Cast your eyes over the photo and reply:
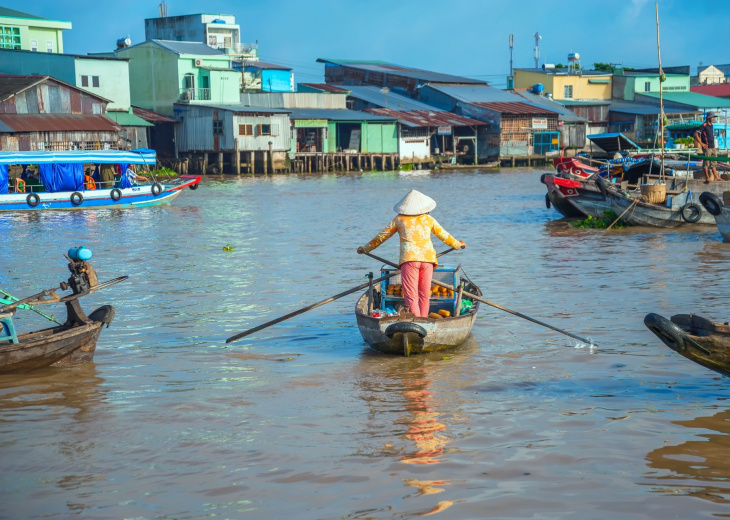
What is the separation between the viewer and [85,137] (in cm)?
3488

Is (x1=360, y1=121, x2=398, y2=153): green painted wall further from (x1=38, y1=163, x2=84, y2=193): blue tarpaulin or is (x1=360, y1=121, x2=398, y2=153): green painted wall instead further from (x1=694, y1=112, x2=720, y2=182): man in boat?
(x1=694, y1=112, x2=720, y2=182): man in boat

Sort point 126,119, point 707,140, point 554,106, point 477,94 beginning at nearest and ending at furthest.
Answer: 1. point 707,140
2. point 126,119
3. point 477,94
4. point 554,106

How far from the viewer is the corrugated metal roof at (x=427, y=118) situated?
4834cm

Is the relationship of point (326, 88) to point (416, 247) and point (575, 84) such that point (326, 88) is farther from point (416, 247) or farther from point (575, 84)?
→ point (416, 247)

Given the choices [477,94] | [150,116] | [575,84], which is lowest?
[150,116]

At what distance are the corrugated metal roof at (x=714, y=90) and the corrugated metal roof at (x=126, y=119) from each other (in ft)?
140

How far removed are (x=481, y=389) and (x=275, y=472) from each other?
2454 mm

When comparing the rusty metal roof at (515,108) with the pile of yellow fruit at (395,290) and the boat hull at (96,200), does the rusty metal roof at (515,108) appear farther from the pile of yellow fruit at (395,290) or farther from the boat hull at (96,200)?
the pile of yellow fruit at (395,290)

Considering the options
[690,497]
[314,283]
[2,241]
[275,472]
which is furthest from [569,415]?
[2,241]

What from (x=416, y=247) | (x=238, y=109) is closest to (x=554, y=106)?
(x=238, y=109)

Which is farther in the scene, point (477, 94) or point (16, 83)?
point (477, 94)

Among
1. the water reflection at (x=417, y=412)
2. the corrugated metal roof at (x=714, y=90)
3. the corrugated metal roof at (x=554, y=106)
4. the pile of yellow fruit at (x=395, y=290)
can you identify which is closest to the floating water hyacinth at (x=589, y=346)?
the water reflection at (x=417, y=412)

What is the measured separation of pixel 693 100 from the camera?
56.6m

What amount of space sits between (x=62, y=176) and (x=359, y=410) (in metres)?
22.0
